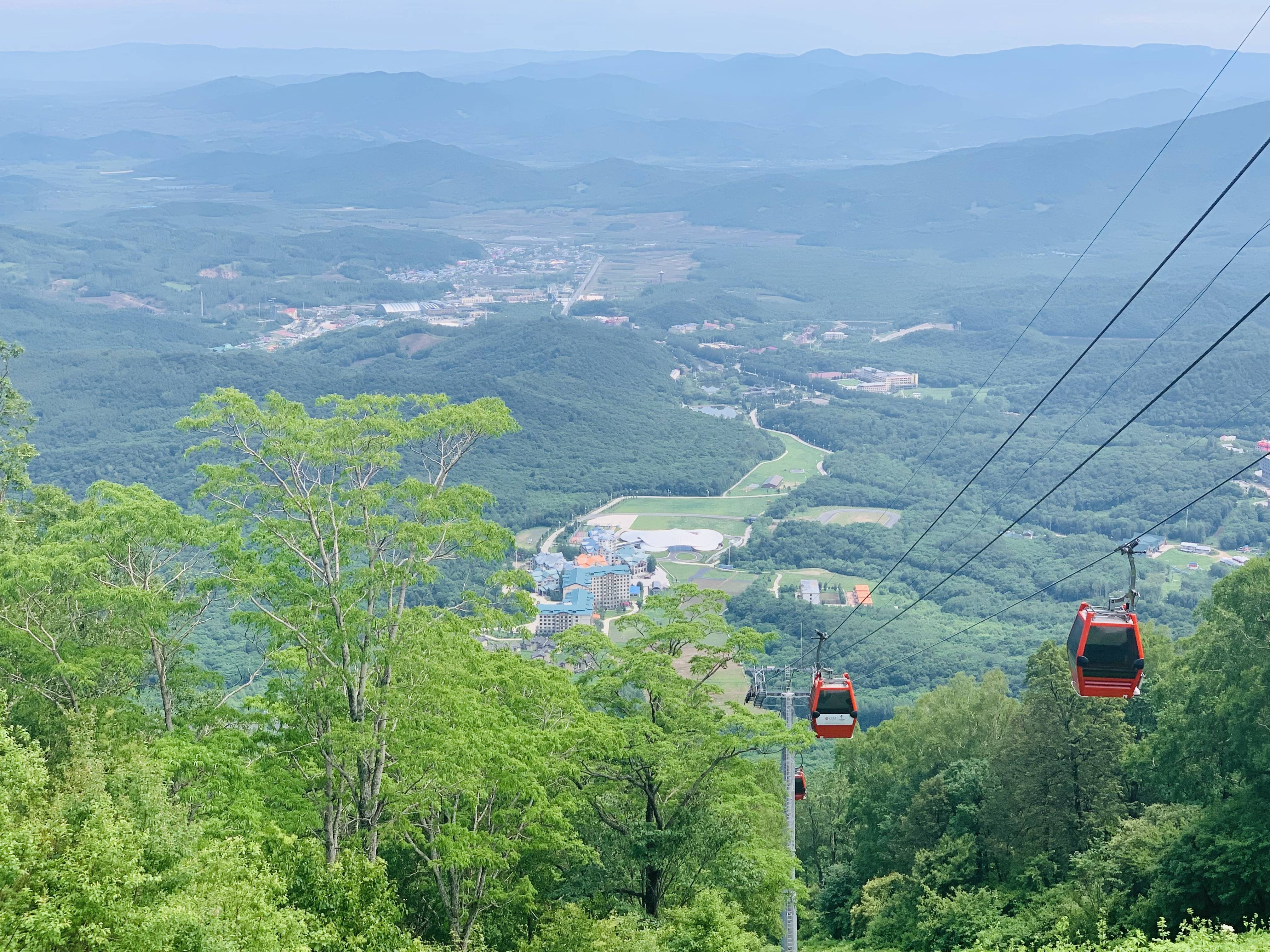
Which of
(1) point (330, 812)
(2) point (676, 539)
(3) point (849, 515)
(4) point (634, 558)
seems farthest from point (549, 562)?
(1) point (330, 812)

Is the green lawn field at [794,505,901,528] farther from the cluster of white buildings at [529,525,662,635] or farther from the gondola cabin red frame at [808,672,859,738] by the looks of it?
the gondola cabin red frame at [808,672,859,738]

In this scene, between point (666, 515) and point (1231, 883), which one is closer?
point (1231, 883)

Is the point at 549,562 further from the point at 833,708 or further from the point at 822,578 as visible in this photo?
the point at 833,708

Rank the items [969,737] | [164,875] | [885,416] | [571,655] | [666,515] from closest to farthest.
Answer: [164,875], [571,655], [969,737], [666,515], [885,416]

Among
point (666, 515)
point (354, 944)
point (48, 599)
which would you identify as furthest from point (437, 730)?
point (666, 515)

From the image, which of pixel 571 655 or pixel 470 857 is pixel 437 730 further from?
pixel 571 655

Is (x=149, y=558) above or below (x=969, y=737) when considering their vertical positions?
above

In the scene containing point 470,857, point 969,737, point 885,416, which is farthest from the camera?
point 885,416

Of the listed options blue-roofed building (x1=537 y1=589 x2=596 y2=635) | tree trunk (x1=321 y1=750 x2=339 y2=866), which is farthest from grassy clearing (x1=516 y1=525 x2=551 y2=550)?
tree trunk (x1=321 y1=750 x2=339 y2=866)
